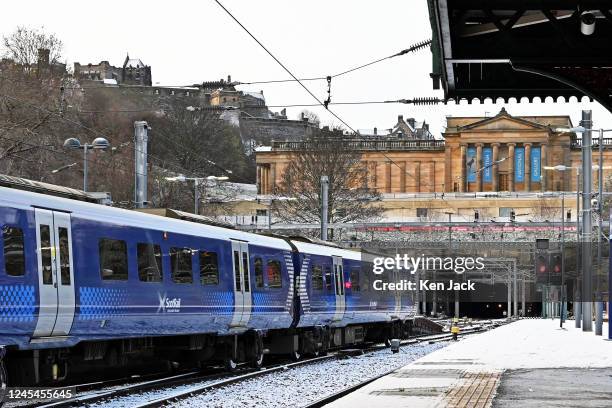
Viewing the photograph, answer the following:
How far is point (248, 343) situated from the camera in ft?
98.0

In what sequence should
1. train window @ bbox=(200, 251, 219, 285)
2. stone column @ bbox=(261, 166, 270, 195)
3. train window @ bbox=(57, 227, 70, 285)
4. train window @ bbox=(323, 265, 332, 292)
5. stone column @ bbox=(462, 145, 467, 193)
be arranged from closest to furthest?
train window @ bbox=(57, 227, 70, 285) → train window @ bbox=(200, 251, 219, 285) → train window @ bbox=(323, 265, 332, 292) → stone column @ bbox=(261, 166, 270, 195) → stone column @ bbox=(462, 145, 467, 193)

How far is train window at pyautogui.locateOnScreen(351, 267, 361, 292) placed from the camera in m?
38.7

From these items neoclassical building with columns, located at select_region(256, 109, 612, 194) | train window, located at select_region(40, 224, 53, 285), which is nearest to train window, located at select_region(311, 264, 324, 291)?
train window, located at select_region(40, 224, 53, 285)

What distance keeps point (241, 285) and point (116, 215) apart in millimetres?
6963

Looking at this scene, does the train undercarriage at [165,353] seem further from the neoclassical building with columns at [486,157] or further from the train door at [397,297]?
the neoclassical building with columns at [486,157]

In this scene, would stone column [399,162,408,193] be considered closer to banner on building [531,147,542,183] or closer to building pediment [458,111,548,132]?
building pediment [458,111,548,132]

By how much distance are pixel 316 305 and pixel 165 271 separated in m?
11.1

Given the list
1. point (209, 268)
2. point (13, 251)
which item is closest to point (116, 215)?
point (13, 251)

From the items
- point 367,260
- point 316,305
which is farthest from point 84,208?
point 367,260

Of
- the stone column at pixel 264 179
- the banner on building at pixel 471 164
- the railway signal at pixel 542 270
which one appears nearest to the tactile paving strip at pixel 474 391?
the railway signal at pixel 542 270

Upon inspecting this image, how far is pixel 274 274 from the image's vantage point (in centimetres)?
3067

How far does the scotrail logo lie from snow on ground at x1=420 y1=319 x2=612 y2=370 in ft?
20.6

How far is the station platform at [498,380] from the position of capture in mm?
18250

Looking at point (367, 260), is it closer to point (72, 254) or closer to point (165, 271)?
point (165, 271)
